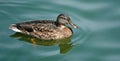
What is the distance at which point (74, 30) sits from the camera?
10812 mm

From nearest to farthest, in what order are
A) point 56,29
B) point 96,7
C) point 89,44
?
point 89,44
point 56,29
point 96,7

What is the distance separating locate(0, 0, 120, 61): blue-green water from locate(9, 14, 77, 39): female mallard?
0.26 m

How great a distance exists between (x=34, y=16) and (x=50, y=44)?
1126mm

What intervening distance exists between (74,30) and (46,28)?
0.75 metres

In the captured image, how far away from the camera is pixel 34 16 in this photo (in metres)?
11.0

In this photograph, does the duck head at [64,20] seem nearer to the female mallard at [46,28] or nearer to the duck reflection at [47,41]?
the female mallard at [46,28]

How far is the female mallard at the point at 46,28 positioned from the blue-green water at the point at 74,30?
10.2 inches

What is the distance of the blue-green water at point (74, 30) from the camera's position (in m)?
9.51

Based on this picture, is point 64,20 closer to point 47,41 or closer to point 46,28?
point 46,28

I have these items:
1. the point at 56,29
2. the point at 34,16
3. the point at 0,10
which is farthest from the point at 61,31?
the point at 0,10

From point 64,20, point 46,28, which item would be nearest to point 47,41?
point 46,28

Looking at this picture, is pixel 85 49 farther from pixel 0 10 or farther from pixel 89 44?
pixel 0 10

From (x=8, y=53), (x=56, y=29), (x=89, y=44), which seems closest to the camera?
(x=8, y=53)

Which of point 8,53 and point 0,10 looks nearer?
point 8,53
